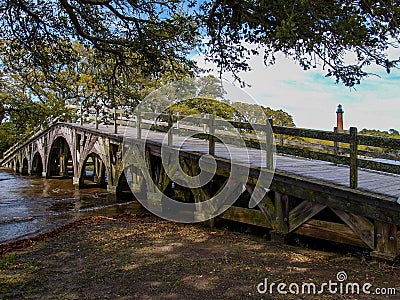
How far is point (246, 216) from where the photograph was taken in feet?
25.4

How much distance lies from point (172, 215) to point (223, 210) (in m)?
2.00

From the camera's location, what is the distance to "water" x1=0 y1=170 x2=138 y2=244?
9448 millimetres

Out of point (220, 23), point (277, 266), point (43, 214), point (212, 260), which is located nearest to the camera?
point (277, 266)

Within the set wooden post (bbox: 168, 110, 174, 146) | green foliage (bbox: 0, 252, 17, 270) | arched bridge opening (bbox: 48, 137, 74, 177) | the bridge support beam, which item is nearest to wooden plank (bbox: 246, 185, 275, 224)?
wooden post (bbox: 168, 110, 174, 146)

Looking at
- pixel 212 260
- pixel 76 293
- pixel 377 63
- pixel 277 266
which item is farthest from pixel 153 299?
pixel 377 63

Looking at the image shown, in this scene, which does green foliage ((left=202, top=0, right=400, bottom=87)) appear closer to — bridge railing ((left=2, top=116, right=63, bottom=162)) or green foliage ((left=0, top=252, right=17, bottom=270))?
green foliage ((left=0, top=252, right=17, bottom=270))

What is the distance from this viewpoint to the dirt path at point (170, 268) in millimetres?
4523

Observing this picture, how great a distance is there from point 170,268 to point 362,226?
320 cm

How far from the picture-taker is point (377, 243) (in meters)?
5.56

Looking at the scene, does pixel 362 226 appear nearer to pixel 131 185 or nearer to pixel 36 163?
pixel 131 185

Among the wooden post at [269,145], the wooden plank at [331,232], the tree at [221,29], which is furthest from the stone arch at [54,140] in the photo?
the wooden plank at [331,232]

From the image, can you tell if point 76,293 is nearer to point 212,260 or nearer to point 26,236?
point 212,260

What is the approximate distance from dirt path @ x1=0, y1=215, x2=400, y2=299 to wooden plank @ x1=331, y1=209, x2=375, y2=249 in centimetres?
38

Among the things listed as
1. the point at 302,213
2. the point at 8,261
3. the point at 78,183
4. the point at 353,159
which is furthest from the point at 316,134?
the point at 78,183
